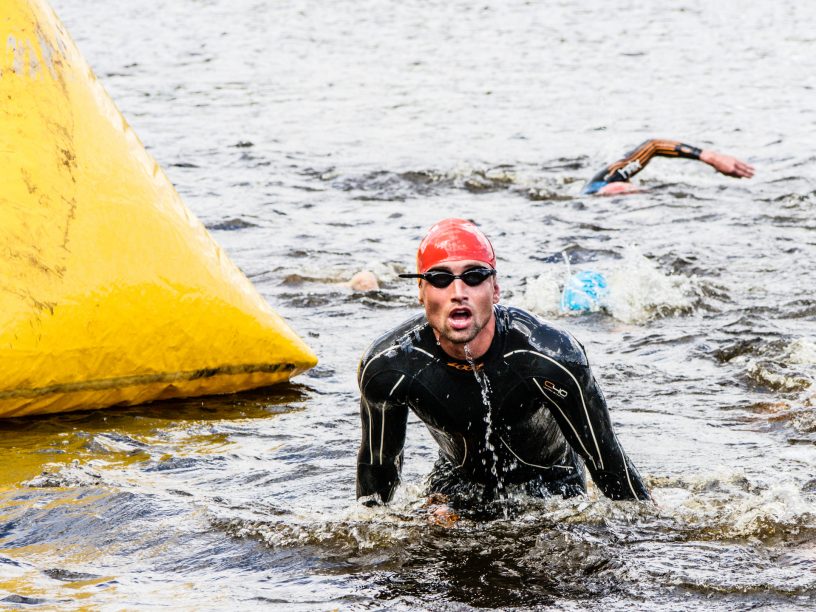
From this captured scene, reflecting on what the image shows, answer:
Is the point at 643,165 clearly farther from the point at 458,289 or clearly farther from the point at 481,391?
the point at 458,289

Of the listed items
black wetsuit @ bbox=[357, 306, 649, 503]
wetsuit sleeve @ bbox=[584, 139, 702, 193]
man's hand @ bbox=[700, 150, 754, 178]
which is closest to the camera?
black wetsuit @ bbox=[357, 306, 649, 503]

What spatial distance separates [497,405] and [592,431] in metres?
0.38

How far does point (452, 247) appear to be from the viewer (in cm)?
424

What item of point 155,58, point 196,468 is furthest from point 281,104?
point 196,468

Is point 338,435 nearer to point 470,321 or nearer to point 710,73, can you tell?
point 470,321

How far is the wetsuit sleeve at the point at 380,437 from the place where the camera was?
4.53 meters

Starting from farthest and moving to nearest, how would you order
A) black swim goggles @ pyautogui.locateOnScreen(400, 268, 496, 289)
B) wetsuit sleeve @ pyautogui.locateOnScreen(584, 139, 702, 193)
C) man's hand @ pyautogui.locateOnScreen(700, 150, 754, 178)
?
wetsuit sleeve @ pyautogui.locateOnScreen(584, 139, 702, 193) < man's hand @ pyautogui.locateOnScreen(700, 150, 754, 178) < black swim goggles @ pyautogui.locateOnScreen(400, 268, 496, 289)

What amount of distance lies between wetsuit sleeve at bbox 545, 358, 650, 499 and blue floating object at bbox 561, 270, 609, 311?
4.05 m

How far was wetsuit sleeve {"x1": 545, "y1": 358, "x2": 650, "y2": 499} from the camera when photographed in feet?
14.1

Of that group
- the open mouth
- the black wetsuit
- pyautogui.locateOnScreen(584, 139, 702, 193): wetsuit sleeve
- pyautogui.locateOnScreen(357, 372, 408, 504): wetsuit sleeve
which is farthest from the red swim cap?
pyautogui.locateOnScreen(584, 139, 702, 193): wetsuit sleeve

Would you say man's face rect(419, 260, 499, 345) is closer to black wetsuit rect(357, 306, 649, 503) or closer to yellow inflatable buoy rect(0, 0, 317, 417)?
black wetsuit rect(357, 306, 649, 503)

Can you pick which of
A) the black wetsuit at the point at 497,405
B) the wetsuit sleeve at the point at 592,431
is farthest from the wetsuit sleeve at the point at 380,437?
the wetsuit sleeve at the point at 592,431

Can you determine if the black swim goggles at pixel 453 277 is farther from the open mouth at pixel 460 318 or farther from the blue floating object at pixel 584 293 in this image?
the blue floating object at pixel 584 293

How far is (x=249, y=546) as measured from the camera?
4.83 meters
